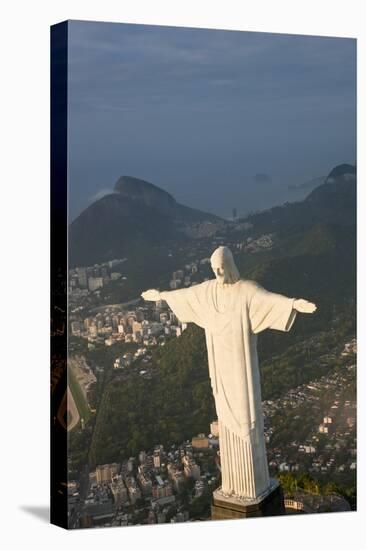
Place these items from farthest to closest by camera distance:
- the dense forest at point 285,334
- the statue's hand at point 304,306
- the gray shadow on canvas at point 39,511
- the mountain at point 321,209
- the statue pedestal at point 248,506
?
the mountain at point 321,209 → the dense forest at point 285,334 → the gray shadow on canvas at point 39,511 → the statue pedestal at point 248,506 → the statue's hand at point 304,306

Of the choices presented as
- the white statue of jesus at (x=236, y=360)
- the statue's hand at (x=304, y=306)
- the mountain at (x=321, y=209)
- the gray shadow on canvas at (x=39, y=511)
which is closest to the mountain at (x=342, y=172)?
the mountain at (x=321, y=209)

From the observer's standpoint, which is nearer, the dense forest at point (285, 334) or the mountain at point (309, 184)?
the dense forest at point (285, 334)

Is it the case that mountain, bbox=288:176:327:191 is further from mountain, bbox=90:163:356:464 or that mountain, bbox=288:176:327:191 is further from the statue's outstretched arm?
the statue's outstretched arm

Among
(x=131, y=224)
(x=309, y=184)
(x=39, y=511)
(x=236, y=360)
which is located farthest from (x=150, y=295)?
(x=39, y=511)

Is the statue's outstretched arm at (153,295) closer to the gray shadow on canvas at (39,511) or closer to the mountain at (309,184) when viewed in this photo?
the mountain at (309,184)

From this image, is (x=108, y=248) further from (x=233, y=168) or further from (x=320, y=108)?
(x=320, y=108)

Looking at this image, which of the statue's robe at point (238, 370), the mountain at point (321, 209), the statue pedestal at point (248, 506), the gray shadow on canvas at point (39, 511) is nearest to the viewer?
the statue's robe at point (238, 370)

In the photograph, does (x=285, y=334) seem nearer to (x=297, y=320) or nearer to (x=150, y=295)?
(x=297, y=320)
